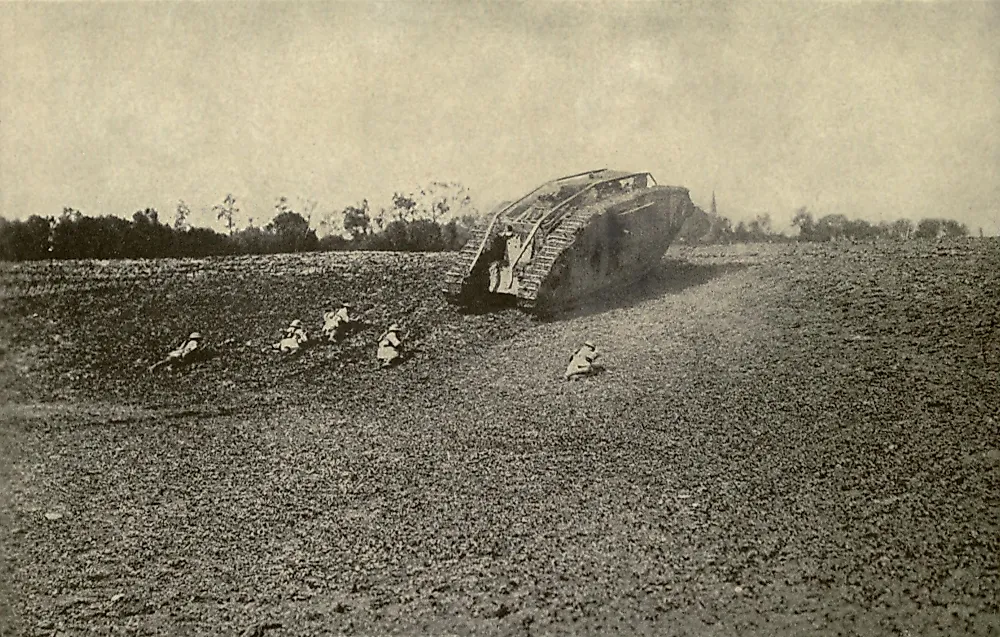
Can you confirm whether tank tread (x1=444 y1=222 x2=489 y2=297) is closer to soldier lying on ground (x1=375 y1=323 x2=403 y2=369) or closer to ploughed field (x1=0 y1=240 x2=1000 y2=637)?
ploughed field (x1=0 y1=240 x2=1000 y2=637)

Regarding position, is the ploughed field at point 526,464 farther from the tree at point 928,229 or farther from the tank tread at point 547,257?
the tank tread at point 547,257

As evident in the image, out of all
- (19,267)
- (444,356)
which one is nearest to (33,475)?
(19,267)

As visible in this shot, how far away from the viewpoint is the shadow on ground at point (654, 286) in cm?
587

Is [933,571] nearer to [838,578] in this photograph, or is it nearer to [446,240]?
[838,578]

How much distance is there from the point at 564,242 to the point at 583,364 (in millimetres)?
1176

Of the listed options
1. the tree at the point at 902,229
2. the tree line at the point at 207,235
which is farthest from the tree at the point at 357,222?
the tree at the point at 902,229

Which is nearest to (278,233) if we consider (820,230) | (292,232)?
(292,232)

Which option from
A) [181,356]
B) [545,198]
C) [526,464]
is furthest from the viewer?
[545,198]

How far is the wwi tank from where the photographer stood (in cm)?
584

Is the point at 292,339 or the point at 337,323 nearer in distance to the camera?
the point at 292,339

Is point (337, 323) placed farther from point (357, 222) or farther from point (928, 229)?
point (928, 229)

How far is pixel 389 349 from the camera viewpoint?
18.9 feet

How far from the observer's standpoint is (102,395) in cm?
524

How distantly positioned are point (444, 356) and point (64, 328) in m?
2.62
